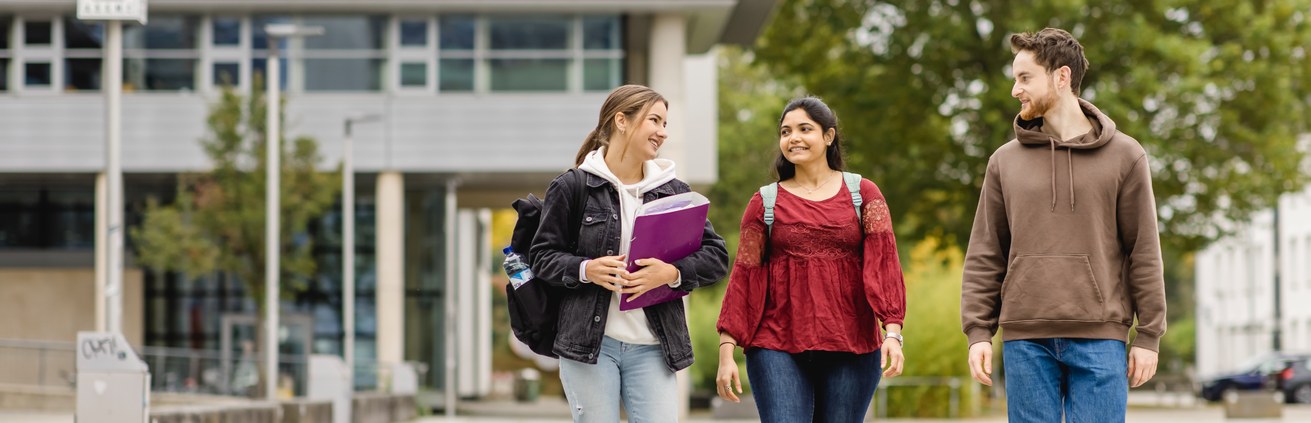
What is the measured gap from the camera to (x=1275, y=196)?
31875 mm

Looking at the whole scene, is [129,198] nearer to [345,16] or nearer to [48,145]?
[48,145]

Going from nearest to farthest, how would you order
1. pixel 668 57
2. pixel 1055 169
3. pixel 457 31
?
pixel 1055 169
pixel 668 57
pixel 457 31

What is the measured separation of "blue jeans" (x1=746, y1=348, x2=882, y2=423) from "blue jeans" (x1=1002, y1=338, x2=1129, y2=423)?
2.63 ft

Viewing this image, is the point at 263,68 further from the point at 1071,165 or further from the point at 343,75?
the point at 1071,165

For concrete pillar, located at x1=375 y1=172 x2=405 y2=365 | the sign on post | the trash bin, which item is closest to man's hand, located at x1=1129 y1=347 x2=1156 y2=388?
the sign on post

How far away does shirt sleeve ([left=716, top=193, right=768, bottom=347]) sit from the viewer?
6199mm

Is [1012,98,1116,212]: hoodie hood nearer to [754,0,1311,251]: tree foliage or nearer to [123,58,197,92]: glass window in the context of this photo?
[754,0,1311,251]: tree foliage

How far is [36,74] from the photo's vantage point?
121ft

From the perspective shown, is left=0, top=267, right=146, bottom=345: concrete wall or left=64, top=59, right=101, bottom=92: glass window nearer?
left=64, top=59, right=101, bottom=92: glass window

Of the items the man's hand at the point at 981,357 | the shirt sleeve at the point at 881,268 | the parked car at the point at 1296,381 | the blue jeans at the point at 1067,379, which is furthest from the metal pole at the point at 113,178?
the parked car at the point at 1296,381

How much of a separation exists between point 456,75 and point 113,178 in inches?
742

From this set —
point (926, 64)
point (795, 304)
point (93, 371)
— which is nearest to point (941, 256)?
point (926, 64)

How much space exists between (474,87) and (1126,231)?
31278 millimetres

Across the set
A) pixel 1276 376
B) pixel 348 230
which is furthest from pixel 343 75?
pixel 1276 376
